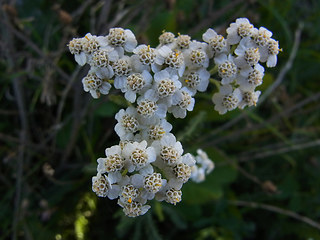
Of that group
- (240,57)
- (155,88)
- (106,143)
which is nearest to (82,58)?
(155,88)

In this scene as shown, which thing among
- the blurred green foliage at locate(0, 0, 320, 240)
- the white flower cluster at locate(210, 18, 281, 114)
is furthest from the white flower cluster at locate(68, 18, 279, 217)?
the blurred green foliage at locate(0, 0, 320, 240)

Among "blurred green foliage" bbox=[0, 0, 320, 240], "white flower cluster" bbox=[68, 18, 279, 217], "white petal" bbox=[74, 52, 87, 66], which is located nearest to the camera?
"white flower cluster" bbox=[68, 18, 279, 217]

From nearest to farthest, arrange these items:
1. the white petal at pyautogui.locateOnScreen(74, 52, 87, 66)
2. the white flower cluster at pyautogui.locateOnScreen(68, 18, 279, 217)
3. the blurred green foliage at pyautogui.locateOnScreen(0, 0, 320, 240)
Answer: the white flower cluster at pyautogui.locateOnScreen(68, 18, 279, 217) < the white petal at pyautogui.locateOnScreen(74, 52, 87, 66) < the blurred green foliage at pyautogui.locateOnScreen(0, 0, 320, 240)

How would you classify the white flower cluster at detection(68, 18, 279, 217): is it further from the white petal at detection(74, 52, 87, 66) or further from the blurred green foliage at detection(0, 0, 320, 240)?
the blurred green foliage at detection(0, 0, 320, 240)

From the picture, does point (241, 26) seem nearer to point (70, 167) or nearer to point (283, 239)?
point (70, 167)

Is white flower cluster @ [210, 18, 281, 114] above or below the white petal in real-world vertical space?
below

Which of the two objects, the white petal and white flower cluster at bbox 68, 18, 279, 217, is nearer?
white flower cluster at bbox 68, 18, 279, 217

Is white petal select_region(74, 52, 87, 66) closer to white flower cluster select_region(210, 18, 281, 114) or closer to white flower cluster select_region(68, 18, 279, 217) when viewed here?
A: white flower cluster select_region(68, 18, 279, 217)
